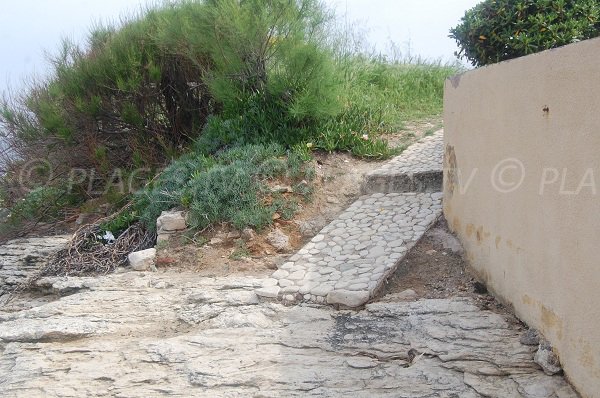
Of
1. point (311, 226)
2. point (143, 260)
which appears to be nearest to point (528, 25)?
point (311, 226)

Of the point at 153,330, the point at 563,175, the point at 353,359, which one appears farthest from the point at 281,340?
the point at 563,175

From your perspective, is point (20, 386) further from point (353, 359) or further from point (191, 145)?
point (191, 145)

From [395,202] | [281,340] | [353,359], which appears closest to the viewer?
[353,359]

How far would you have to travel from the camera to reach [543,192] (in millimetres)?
3514

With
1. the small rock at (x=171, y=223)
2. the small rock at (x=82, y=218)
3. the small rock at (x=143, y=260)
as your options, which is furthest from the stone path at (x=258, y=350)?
the small rock at (x=82, y=218)

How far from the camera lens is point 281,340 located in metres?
4.14

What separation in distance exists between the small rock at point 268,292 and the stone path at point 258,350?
0.08 meters

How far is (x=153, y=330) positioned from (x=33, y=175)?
5.85m

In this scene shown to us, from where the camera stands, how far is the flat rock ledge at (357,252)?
479cm

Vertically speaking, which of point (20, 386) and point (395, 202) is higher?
point (395, 202)

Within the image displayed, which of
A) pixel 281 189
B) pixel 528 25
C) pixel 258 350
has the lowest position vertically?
pixel 258 350

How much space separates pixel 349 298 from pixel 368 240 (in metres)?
1.11

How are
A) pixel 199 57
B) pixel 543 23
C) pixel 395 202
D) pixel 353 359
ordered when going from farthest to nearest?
pixel 199 57, pixel 395 202, pixel 543 23, pixel 353 359

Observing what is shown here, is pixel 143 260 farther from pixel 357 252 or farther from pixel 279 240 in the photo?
pixel 357 252
